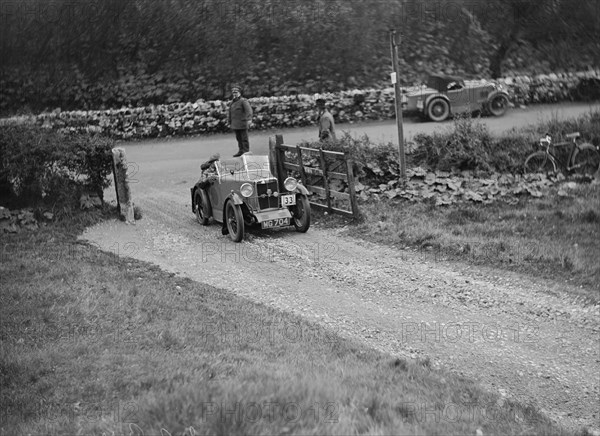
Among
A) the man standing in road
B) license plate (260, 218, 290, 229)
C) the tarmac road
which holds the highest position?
the man standing in road

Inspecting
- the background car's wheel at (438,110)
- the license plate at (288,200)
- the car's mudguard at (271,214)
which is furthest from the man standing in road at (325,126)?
the background car's wheel at (438,110)

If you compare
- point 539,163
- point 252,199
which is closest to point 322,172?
point 252,199

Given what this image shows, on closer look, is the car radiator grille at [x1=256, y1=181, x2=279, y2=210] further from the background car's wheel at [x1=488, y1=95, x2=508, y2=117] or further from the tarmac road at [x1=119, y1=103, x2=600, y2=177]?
the background car's wheel at [x1=488, y1=95, x2=508, y2=117]

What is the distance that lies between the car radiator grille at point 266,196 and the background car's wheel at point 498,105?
12353 mm

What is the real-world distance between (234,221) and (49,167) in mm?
3840

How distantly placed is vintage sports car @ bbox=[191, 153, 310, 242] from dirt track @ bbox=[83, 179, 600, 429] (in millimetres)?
311

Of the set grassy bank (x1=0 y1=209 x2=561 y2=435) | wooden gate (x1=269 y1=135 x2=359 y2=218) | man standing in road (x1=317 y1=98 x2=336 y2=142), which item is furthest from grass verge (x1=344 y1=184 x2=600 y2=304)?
grassy bank (x1=0 y1=209 x2=561 y2=435)

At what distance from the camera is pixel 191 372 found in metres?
5.80

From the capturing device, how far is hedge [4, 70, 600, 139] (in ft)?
72.3

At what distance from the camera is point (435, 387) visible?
622cm

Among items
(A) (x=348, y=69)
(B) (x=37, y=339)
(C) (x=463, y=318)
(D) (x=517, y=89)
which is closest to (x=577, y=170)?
(D) (x=517, y=89)

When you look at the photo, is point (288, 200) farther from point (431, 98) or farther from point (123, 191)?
point (431, 98)

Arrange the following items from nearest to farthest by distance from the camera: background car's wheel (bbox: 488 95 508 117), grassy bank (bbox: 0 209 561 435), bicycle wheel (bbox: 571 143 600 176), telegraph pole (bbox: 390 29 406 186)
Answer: grassy bank (bbox: 0 209 561 435) → telegraph pole (bbox: 390 29 406 186) → bicycle wheel (bbox: 571 143 600 176) → background car's wheel (bbox: 488 95 508 117)

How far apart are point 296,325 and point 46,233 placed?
6.02 m
